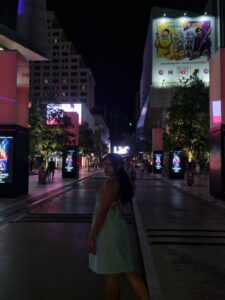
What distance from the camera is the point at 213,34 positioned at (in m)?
83.4

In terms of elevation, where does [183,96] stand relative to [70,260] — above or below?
above

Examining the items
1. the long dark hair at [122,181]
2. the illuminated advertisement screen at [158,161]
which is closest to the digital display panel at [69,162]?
the illuminated advertisement screen at [158,161]

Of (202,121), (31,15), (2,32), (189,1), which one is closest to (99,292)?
(2,32)

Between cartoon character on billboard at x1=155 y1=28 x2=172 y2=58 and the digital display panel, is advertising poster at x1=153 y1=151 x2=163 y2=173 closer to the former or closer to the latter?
the digital display panel

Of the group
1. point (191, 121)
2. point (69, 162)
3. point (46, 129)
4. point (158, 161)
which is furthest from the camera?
point (158, 161)

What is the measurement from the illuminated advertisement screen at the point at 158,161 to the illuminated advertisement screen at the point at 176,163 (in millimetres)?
15383

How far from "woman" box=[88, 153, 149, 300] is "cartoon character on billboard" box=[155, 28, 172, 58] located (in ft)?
266

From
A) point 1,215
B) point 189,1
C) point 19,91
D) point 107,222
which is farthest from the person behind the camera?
point 189,1

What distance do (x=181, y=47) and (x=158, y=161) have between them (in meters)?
33.8

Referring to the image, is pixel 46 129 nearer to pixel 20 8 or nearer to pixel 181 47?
pixel 20 8

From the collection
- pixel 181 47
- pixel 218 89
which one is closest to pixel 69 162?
pixel 218 89

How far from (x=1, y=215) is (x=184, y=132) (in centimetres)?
2004

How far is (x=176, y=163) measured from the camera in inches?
1585

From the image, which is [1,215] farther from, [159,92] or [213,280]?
[159,92]
